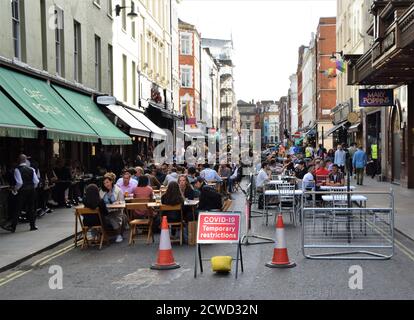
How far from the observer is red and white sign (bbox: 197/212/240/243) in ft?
29.2

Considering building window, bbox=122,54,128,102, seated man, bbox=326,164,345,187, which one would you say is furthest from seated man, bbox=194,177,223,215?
building window, bbox=122,54,128,102

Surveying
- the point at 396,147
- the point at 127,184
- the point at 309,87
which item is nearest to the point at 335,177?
the point at 127,184

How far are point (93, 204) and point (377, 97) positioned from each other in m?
17.0

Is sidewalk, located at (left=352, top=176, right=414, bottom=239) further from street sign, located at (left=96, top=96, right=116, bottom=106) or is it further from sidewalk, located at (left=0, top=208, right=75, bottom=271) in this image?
street sign, located at (left=96, top=96, right=116, bottom=106)

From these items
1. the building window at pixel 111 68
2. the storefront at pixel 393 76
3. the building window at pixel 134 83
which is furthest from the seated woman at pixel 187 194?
the building window at pixel 134 83

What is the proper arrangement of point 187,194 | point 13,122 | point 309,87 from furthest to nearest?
point 309,87, point 13,122, point 187,194

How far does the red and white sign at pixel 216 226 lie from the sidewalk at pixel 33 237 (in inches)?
130

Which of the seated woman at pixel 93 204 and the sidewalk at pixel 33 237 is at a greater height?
the seated woman at pixel 93 204

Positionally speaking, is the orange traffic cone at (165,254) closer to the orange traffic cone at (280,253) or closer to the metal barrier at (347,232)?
the orange traffic cone at (280,253)

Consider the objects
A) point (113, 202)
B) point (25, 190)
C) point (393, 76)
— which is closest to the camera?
point (113, 202)

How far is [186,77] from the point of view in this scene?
63375 millimetres

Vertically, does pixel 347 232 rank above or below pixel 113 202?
below

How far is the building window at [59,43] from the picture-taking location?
21141mm

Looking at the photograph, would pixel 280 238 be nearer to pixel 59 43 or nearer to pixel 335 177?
pixel 335 177
